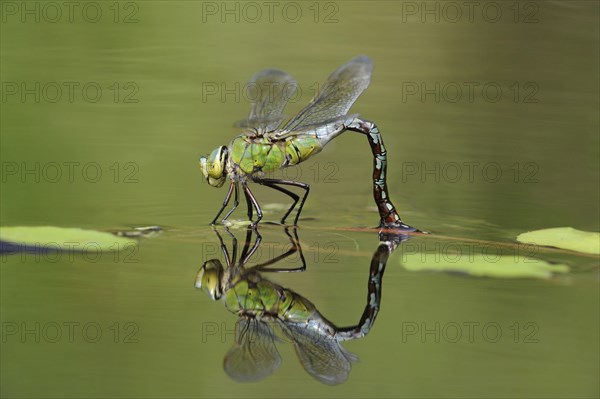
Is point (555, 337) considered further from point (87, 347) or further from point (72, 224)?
point (72, 224)

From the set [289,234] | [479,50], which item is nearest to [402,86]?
[479,50]

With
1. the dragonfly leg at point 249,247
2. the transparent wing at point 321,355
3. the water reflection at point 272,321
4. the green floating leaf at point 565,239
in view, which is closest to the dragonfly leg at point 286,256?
the water reflection at point 272,321

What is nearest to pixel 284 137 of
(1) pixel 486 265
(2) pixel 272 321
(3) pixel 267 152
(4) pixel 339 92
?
(3) pixel 267 152

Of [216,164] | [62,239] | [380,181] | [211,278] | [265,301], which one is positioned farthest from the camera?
[380,181]

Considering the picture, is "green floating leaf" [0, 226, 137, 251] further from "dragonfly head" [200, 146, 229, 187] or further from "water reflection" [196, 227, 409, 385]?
"dragonfly head" [200, 146, 229, 187]

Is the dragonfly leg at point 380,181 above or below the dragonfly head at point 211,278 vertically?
above

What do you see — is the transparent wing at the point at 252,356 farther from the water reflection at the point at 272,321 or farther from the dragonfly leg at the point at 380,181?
the dragonfly leg at the point at 380,181

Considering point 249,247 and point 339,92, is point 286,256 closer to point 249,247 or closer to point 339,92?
point 249,247
